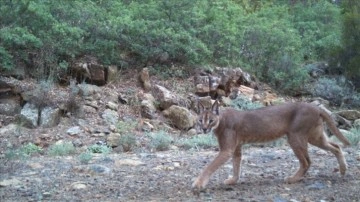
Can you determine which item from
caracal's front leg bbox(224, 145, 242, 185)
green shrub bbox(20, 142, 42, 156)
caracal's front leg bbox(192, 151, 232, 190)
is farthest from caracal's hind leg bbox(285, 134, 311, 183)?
green shrub bbox(20, 142, 42, 156)

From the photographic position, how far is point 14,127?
12648 mm

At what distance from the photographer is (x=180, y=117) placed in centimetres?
1410

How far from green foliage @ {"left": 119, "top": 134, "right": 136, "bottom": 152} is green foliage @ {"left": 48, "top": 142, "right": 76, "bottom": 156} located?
978 mm

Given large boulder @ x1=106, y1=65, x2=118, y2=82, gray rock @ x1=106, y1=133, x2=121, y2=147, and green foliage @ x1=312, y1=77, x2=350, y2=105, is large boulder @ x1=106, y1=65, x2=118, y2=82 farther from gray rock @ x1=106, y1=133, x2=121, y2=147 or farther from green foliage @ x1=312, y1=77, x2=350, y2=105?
green foliage @ x1=312, y1=77, x2=350, y2=105

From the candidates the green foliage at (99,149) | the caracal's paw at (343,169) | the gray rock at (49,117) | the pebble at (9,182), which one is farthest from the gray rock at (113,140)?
the caracal's paw at (343,169)

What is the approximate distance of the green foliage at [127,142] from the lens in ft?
37.2

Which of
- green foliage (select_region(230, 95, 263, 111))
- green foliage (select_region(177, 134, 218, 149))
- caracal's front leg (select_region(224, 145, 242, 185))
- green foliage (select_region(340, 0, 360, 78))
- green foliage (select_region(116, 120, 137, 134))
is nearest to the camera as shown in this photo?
caracal's front leg (select_region(224, 145, 242, 185))

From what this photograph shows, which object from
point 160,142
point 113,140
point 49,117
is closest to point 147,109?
point 49,117

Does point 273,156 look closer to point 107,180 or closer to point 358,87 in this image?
point 107,180

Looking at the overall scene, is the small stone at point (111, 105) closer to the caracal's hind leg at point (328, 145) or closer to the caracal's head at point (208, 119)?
the caracal's head at point (208, 119)

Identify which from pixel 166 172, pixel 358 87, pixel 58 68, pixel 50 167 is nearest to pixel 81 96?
pixel 58 68

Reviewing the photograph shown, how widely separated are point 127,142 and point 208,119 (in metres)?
4.64

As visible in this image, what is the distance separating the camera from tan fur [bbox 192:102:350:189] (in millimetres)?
7285

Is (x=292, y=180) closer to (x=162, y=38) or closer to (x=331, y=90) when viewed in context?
(x=162, y=38)
